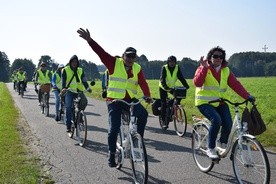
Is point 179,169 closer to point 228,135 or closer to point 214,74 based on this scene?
point 228,135

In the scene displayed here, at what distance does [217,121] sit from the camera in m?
5.85

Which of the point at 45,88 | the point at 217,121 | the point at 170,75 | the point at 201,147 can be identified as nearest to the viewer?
the point at 217,121

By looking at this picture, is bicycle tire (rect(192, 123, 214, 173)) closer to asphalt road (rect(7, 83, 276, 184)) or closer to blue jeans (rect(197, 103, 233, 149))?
asphalt road (rect(7, 83, 276, 184))

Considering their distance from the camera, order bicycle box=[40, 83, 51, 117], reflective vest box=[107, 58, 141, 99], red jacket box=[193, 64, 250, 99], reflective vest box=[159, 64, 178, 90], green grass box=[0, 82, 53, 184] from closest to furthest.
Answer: red jacket box=[193, 64, 250, 99] < green grass box=[0, 82, 53, 184] < reflective vest box=[107, 58, 141, 99] < reflective vest box=[159, 64, 178, 90] < bicycle box=[40, 83, 51, 117]

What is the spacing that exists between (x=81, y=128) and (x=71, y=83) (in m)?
1.59

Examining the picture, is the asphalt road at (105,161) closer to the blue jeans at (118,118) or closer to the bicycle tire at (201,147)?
the bicycle tire at (201,147)

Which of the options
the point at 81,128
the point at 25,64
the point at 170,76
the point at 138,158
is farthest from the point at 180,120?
the point at 25,64

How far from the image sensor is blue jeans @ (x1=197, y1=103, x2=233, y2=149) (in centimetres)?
589

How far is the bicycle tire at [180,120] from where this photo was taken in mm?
9797

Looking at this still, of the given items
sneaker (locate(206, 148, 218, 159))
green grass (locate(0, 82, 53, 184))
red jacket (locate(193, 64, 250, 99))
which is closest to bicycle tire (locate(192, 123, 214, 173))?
sneaker (locate(206, 148, 218, 159))

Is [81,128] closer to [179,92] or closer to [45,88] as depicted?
[179,92]

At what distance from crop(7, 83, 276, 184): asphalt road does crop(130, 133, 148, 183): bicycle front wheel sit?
1.25ft

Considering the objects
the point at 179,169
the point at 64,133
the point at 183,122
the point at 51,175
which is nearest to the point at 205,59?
the point at 179,169

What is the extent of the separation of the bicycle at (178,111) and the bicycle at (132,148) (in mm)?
3635
